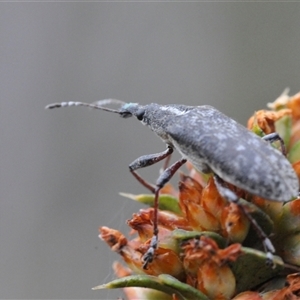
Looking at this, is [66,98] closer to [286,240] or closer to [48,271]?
[48,271]

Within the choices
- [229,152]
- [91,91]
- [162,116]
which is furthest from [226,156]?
[91,91]

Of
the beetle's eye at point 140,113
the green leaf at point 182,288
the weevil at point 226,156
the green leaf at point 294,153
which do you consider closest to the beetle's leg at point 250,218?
the weevil at point 226,156

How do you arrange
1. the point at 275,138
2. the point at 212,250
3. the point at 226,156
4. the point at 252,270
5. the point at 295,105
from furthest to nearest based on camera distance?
the point at 295,105, the point at 275,138, the point at 226,156, the point at 252,270, the point at 212,250

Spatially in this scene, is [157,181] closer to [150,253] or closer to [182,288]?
[150,253]

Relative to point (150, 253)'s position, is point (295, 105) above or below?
above

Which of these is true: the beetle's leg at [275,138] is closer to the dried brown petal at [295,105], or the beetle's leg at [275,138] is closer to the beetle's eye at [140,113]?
the dried brown petal at [295,105]

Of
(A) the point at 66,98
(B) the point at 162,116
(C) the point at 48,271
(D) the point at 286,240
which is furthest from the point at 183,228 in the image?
(A) the point at 66,98

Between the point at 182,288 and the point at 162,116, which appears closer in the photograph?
the point at 182,288
